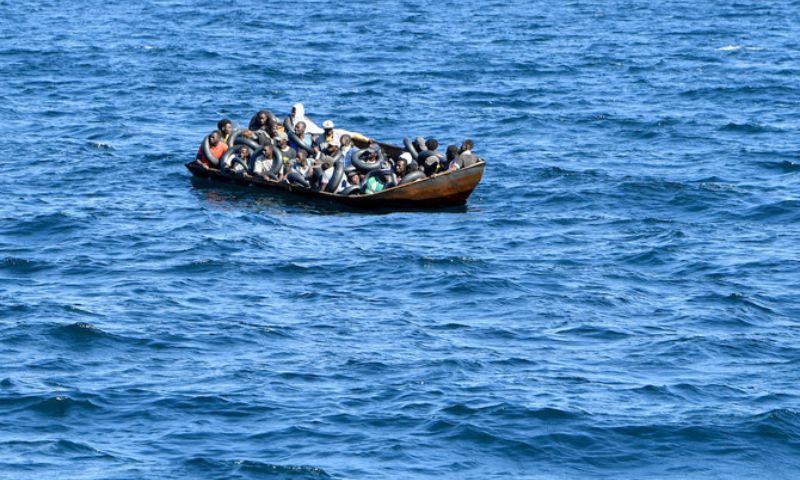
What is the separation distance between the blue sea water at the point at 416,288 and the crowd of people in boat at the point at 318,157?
2.47 feet

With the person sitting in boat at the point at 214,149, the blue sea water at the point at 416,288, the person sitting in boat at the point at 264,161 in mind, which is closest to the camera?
the blue sea water at the point at 416,288

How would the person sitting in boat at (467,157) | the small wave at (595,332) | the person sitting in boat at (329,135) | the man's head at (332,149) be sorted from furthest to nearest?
the person sitting in boat at (329,135), the man's head at (332,149), the person sitting in boat at (467,157), the small wave at (595,332)

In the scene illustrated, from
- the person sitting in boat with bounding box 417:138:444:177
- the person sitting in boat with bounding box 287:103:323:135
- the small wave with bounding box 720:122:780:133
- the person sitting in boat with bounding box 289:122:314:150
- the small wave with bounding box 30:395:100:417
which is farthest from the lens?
the small wave with bounding box 720:122:780:133

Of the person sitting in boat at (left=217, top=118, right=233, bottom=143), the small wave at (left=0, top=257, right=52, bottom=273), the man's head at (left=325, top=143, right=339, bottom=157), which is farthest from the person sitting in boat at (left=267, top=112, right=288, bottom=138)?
the small wave at (left=0, top=257, right=52, bottom=273)

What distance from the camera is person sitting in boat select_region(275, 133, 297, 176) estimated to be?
39.8 metres

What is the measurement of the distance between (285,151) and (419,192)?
163 inches

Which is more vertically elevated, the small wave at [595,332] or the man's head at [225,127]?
the man's head at [225,127]

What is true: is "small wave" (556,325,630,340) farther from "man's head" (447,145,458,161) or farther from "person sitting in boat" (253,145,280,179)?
"person sitting in boat" (253,145,280,179)

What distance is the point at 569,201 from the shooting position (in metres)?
39.8

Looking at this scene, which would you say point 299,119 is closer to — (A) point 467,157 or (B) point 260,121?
(B) point 260,121

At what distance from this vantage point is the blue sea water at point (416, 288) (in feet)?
81.6

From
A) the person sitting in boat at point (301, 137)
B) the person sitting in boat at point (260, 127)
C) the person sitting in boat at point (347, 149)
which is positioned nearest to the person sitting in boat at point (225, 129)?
the person sitting in boat at point (260, 127)

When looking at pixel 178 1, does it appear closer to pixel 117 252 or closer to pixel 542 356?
pixel 117 252

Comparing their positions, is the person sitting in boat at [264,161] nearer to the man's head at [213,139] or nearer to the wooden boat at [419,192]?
the wooden boat at [419,192]
